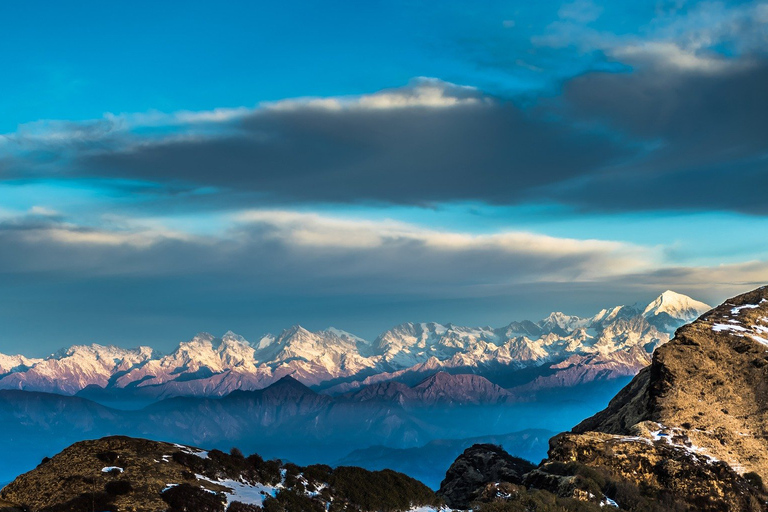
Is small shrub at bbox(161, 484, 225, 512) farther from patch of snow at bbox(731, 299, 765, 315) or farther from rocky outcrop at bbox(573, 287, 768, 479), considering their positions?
patch of snow at bbox(731, 299, 765, 315)

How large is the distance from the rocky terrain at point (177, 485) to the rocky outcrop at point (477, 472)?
4668cm

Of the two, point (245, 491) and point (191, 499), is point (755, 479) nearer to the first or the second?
point (245, 491)

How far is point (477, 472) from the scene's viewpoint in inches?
5561

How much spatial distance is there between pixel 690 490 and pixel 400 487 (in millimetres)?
→ 41284

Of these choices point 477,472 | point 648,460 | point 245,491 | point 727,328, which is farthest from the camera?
point 727,328

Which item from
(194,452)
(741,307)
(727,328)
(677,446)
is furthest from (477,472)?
(194,452)

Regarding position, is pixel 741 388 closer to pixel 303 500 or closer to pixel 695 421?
pixel 695 421

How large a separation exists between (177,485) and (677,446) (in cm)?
7714

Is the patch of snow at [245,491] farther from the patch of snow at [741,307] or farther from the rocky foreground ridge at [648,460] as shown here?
the patch of snow at [741,307]

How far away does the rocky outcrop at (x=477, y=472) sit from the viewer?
129750mm

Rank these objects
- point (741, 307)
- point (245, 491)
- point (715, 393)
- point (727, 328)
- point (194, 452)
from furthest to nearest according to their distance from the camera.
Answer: point (741, 307) < point (727, 328) < point (715, 393) < point (194, 452) < point (245, 491)

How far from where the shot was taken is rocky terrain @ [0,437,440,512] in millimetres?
64062

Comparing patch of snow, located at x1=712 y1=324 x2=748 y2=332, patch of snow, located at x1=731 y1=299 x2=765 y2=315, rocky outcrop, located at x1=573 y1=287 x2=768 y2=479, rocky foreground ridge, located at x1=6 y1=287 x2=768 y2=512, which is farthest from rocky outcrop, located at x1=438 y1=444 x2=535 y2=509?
patch of snow, located at x1=731 y1=299 x2=765 y2=315

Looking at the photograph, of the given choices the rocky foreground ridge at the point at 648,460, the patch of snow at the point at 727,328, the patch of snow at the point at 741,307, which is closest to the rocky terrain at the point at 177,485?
the rocky foreground ridge at the point at 648,460
